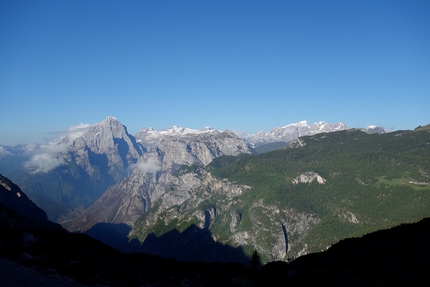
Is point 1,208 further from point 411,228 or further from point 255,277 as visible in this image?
point 411,228

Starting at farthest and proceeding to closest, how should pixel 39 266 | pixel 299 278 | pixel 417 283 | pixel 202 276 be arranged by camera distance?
pixel 202 276
pixel 39 266
pixel 299 278
pixel 417 283

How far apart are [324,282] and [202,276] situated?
32.3 m

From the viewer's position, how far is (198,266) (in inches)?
2667

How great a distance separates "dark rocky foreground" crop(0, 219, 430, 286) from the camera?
30234mm

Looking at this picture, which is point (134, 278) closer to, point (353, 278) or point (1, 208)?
point (353, 278)

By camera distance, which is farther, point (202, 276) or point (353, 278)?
point (202, 276)

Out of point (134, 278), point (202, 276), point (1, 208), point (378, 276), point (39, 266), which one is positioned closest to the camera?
point (378, 276)

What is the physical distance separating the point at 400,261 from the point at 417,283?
17.0 ft

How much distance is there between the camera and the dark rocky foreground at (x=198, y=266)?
30.2 m

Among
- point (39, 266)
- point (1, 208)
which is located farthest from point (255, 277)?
point (1, 208)

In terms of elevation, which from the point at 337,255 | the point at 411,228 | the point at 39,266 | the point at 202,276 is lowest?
the point at 202,276

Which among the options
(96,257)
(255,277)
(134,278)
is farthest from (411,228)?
(96,257)

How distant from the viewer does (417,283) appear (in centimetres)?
2652

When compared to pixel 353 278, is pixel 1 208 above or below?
above
